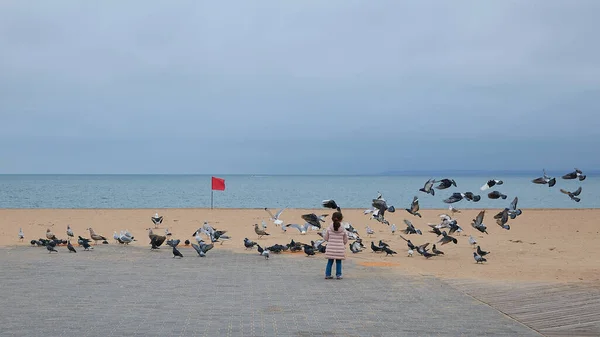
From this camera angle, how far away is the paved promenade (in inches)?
415

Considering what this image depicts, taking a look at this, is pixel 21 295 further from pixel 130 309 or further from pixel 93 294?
pixel 130 309

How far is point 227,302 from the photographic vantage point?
13.1m

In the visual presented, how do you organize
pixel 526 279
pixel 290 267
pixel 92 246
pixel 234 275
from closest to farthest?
pixel 526 279, pixel 234 275, pixel 290 267, pixel 92 246

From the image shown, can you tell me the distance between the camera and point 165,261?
66.9 ft

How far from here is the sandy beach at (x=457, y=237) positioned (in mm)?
18453

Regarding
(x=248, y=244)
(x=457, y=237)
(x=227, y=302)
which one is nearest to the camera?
(x=227, y=302)

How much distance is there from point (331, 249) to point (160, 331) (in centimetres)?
704

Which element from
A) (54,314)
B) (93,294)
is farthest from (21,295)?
(54,314)

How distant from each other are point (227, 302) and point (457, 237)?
1921 cm

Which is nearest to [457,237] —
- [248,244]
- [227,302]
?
[248,244]

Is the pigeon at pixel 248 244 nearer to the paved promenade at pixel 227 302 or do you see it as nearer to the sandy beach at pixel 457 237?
the sandy beach at pixel 457 237

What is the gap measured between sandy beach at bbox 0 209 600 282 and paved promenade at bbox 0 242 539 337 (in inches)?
103

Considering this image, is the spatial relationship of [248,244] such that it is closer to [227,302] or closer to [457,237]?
[227,302]

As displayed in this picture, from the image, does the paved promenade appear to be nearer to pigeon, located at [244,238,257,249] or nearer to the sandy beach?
the sandy beach
